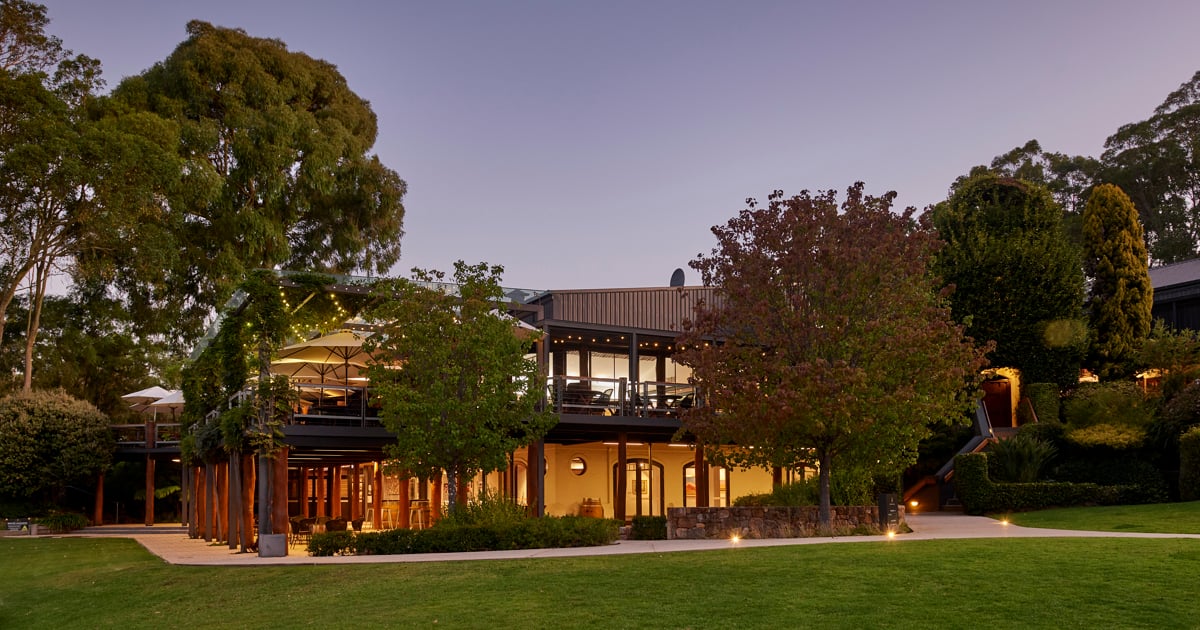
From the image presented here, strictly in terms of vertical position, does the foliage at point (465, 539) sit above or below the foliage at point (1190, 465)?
below

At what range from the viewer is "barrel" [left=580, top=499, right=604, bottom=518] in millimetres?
27672

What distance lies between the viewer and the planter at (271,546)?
18.5 meters

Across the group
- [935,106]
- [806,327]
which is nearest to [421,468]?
[806,327]

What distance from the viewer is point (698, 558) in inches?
586

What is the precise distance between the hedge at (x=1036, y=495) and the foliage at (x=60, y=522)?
2748cm

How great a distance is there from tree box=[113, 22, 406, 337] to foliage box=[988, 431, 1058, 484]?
2714 centimetres

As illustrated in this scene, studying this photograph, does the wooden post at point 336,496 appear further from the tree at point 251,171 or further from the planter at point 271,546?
the planter at point 271,546

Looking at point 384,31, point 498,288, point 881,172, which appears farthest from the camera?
point 881,172

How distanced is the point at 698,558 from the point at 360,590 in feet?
15.5

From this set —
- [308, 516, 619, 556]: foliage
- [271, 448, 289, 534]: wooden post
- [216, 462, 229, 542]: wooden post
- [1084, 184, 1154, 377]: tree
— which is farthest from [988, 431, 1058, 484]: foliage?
[216, 462, 229, 542]: wooden post

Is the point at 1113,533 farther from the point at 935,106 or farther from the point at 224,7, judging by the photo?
the point at 224,7

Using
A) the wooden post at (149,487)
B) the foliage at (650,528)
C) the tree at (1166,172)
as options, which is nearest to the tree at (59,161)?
the wooden post at (149,487)

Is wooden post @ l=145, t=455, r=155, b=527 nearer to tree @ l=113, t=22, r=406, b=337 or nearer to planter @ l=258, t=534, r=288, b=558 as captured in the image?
tree @ l=113, t=22, r=406, b=337

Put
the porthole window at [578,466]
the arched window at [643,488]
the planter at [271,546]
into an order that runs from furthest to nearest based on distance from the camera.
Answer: the porthole window at [578,466] < the arched window at [643,488] < the planter at [271,546]
